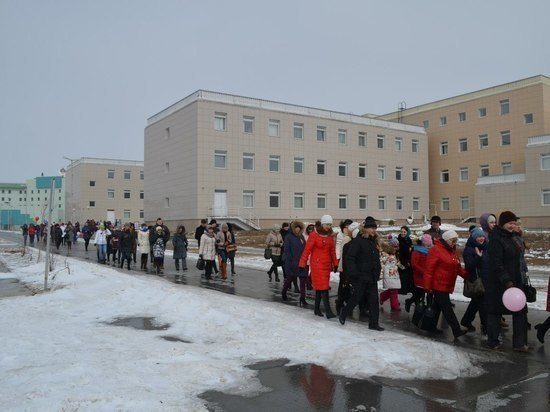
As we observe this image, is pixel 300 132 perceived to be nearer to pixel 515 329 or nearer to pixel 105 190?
pixel 105 190

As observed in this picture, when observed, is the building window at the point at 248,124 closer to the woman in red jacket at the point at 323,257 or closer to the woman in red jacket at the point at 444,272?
the woman in red jacket at the point at 323,257

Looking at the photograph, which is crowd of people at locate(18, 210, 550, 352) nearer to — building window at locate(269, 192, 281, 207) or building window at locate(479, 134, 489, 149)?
building window at locate(269, 192, 281, 207)

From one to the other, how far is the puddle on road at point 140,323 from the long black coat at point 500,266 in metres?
5.25

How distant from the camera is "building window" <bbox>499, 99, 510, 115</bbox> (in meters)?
A: 49.5

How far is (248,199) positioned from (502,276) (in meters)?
37.0

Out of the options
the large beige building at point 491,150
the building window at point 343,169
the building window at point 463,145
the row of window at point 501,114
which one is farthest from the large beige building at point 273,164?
the building window at point 463,145

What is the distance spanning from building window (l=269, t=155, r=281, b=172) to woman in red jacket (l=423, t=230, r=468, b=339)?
121 feet

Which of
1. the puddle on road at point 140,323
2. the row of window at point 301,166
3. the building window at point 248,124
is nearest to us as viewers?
Answer: the puddle on road at point 140,323

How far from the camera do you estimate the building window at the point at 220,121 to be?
4172cm

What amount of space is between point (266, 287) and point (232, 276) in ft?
9.44

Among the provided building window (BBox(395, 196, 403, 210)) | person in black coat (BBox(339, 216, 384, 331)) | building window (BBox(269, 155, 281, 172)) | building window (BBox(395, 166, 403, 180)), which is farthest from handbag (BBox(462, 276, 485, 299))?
building window (BBox(395, 166, 403, 180))

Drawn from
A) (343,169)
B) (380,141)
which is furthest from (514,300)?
(380,141)

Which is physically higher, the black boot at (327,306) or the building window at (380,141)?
the building window at (380,141)

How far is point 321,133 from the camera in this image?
157 feet
